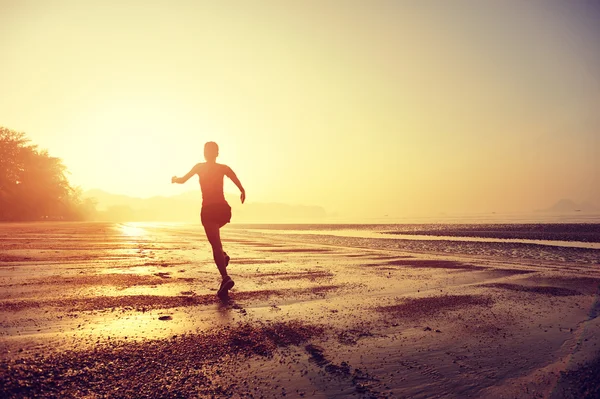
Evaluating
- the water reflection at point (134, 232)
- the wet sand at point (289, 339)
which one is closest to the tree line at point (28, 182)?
the water reflection at point (134, 232)

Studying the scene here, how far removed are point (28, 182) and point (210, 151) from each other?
183 feet

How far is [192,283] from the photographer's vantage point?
6.40 metres

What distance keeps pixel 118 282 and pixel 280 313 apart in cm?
345

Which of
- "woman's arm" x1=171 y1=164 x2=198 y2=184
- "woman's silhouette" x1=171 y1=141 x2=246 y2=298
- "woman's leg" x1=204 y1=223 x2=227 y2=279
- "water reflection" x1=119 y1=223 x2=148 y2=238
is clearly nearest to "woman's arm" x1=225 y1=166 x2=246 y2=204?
"woman's silhouette" x1=171 y1=141 x2=246 y2=298

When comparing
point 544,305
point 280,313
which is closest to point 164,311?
point 280,313

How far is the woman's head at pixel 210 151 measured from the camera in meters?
6.16

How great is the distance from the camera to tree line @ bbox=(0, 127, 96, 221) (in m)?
45.7

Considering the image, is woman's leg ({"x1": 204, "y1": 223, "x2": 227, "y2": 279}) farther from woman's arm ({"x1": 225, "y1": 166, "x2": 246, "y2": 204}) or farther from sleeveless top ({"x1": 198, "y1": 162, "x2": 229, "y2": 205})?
woman's arm ({"x1": 225, "y1": 166, "x2": 246, "y2": 204})

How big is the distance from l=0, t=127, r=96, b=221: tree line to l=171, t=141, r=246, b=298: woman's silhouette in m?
53.9

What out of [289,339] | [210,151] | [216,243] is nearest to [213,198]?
[216,243]

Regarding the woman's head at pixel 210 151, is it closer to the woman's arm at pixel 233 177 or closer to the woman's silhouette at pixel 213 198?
the woman's silhouette at pixel 213 198

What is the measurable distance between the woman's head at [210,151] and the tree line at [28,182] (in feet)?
177

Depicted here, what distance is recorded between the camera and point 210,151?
6160 millimetres

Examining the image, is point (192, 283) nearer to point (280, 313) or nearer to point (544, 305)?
point (280, 313)
